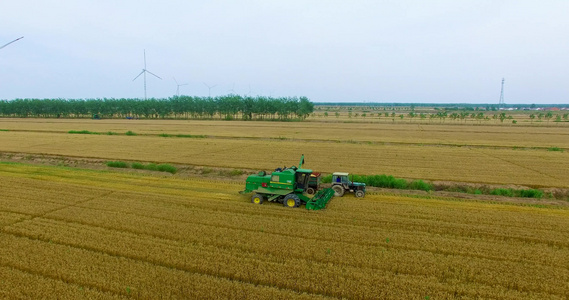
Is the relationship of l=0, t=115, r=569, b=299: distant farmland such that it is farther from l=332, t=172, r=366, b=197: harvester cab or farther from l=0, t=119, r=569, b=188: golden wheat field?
l=0, t=119, r=569, b=188: golden wheat field

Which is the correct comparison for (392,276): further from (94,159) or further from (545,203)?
(94,159)

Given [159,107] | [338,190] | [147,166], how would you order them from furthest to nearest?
[159,107]
[147,166]
[338,190]

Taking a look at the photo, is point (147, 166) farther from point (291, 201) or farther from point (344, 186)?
point (344, 186)

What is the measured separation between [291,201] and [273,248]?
4.80 metres

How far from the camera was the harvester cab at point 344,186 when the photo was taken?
18203 mm

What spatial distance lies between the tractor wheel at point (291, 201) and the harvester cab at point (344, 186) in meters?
3.28

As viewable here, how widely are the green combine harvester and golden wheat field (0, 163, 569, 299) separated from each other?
0.54 meters

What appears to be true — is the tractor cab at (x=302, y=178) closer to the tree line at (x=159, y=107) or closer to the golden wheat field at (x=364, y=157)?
Answer: the golden wheat field at (x=364, y=157)

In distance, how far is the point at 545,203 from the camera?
59.0 ft

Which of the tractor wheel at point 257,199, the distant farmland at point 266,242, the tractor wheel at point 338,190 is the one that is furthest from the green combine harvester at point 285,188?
the tractor wheel at point 338,190

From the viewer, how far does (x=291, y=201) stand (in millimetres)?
15977

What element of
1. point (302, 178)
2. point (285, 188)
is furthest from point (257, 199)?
point (302, 178)

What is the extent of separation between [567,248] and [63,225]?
18.2 metres

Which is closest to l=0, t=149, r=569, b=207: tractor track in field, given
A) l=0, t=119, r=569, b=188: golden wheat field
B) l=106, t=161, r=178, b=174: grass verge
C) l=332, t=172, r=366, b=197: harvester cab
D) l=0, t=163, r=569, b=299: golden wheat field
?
l=106, t=161, r=178, b=174: grass verge
